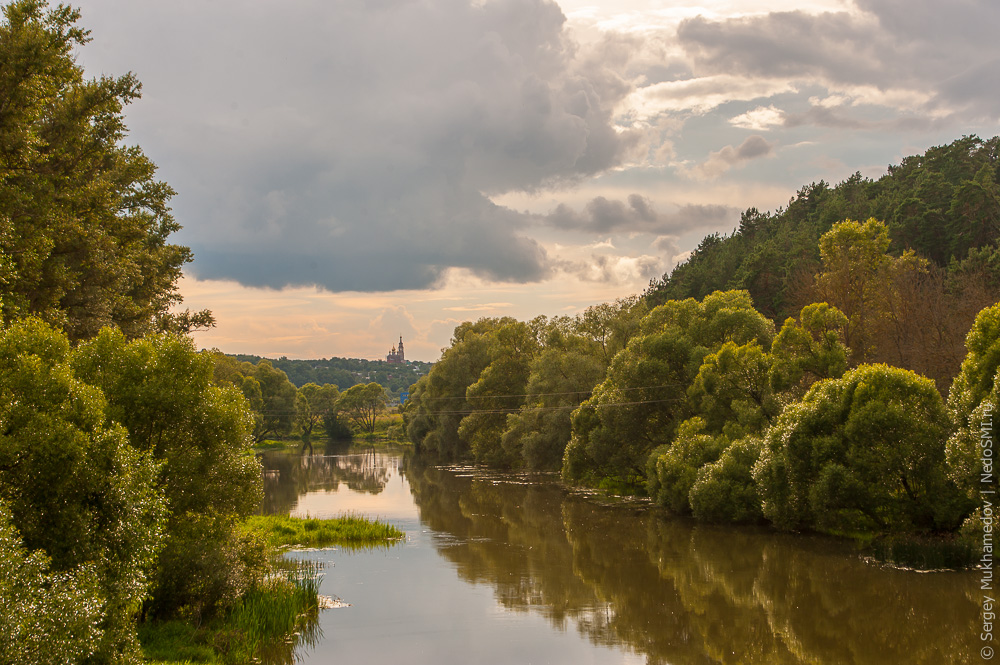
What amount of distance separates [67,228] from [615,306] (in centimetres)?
5897

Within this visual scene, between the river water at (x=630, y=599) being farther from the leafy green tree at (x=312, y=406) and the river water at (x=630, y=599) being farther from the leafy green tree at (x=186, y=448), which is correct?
the leafy green tree at (x=312, y=406)

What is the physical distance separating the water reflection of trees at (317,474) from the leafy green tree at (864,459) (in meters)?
28.1

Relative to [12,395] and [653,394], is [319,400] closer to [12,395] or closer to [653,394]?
[653,394]

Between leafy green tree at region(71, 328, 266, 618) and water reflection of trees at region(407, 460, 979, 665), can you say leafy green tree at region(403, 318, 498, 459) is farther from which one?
leafy green tree at region(71, 328, 266, 618)

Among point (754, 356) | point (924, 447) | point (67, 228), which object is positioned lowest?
point (924, 447)

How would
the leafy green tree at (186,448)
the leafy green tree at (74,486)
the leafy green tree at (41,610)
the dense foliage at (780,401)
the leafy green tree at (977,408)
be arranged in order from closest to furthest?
1. the leafy green tree at (41,610)
2. the leafy green tree at (74,486)
3. the leafy green tree at (186,448)
4. the leafy green tree at (977,408)
5. the dense foliage at (780,401)

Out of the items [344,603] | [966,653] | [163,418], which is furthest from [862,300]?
[163,418]

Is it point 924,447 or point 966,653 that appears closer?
point 966,653

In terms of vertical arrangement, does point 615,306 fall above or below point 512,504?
above

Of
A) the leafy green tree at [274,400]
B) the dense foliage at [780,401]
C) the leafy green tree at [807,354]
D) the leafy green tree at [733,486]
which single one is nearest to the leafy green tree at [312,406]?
the leafy green tree at [274,400]

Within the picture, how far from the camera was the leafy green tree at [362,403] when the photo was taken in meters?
152

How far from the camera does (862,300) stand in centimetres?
5716

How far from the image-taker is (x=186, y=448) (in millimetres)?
19562

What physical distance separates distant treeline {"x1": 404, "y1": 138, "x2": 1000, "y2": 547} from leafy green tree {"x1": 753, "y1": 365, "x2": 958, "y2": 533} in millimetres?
72
